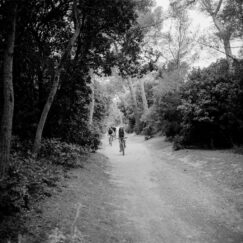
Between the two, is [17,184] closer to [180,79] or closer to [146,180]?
[146,180]

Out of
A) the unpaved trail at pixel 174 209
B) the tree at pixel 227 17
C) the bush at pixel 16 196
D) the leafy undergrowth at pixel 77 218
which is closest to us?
Result: the bush at pixel 16 196

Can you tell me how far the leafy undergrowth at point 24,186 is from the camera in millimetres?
3770

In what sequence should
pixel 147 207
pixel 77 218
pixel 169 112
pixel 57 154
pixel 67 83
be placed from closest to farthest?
pixel 77 218
pixel 147 207
pixel 57 154
pixel 67 83
pixel 169 112

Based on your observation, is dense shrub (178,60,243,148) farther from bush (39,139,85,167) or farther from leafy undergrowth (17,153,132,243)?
leafy undergrowth (17,153,132,243)

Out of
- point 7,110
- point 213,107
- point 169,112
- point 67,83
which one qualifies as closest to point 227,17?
point 213,107

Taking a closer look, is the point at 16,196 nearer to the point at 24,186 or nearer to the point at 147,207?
the point at 24,186

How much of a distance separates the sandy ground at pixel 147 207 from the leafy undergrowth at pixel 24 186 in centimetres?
25

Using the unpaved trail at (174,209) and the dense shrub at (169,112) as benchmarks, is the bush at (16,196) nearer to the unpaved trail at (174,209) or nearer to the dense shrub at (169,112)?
the unpaved trail at (174,209)

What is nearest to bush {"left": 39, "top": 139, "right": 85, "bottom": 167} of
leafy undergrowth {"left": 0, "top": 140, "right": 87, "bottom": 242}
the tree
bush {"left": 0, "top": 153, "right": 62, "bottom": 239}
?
leafy undergrowth {"left": 0, "top": 140, "right": 87, "bottom": 242}

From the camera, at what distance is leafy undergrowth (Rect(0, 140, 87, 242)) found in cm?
377

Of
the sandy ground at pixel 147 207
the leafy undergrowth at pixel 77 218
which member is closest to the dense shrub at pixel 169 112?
the sandy ground at pixel 147 207

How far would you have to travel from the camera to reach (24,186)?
4480mm

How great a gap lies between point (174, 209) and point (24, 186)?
12.3ft

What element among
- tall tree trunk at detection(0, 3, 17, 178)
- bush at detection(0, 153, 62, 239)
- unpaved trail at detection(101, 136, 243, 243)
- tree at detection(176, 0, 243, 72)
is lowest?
unpaved trail at detection(101, 136, 243, 243)
